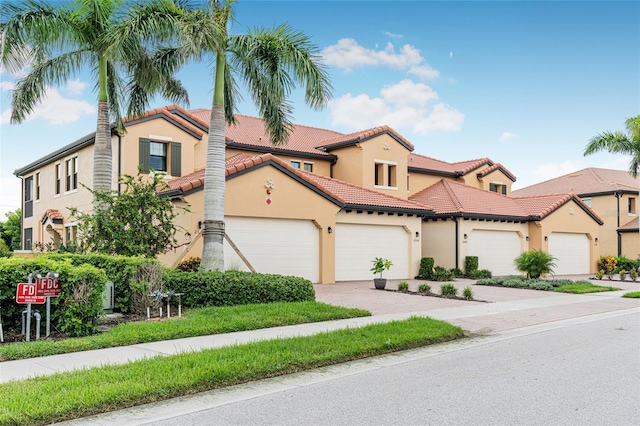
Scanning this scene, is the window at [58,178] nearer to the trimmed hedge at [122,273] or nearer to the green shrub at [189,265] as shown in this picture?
the green shrub at [189,265]

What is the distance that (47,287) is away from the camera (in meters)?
9.49

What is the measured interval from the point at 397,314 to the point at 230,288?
408 centimetres

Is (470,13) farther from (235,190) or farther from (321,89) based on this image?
(235,190)

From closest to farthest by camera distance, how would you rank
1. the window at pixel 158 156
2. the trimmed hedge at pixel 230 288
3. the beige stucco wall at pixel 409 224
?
the trimmed hedge at pixel 230 288, the window at pixel 158 156, the beige stucco wall at pixel 409 224

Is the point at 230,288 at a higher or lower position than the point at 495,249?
lower

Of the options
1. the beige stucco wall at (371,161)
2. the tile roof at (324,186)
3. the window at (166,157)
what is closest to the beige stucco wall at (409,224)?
the tile roof at (324,186)

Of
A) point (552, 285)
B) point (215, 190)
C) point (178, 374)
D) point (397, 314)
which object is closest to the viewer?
point (178, 374)

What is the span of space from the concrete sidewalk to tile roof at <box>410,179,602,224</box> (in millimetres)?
6632

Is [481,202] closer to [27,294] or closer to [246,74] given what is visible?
[246,74]

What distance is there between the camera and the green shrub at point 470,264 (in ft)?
90.1

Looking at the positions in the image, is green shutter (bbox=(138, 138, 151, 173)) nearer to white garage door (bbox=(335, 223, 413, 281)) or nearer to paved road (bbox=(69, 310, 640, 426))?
white garage door (bbox=(335, 223, 413, 281))

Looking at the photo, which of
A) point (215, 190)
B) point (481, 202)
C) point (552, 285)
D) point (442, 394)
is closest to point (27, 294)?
point (215, 190)

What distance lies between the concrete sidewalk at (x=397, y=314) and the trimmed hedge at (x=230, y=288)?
1.88m

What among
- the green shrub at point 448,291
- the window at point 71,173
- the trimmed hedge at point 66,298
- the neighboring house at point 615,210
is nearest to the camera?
the trimmed hedge at point 66,298
